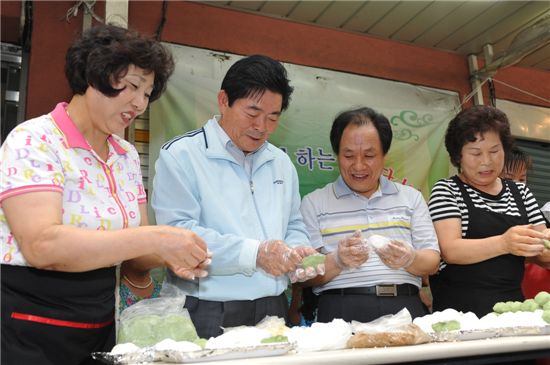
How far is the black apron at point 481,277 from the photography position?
228cm

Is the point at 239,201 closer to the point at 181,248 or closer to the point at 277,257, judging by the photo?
the point at 277,257

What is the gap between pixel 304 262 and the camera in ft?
5.90

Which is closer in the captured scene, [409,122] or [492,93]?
[409,122]

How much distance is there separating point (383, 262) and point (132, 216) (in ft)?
3.50

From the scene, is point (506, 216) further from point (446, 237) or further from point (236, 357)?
point (236, 357)

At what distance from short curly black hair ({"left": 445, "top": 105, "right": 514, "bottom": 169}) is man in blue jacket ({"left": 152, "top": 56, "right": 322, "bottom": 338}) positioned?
2.80ft

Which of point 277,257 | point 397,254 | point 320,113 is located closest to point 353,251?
point 397,254

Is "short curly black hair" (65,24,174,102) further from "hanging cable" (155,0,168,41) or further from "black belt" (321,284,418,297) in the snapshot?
"hanging cable" (155,0,168,41)

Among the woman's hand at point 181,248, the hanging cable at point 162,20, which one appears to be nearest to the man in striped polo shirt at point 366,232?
the woman's hand at point 181,248

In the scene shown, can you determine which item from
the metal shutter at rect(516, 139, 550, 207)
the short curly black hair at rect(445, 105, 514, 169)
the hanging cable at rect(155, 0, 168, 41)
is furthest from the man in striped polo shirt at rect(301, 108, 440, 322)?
the metal shutter at rect(516, 139, 550, 207)

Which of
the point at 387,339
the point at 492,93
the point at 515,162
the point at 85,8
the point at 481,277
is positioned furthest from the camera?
the point at 492,93

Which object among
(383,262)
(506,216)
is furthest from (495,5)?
(383,262)

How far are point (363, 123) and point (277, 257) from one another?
0.98 meters

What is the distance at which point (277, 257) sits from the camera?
5.72ft
